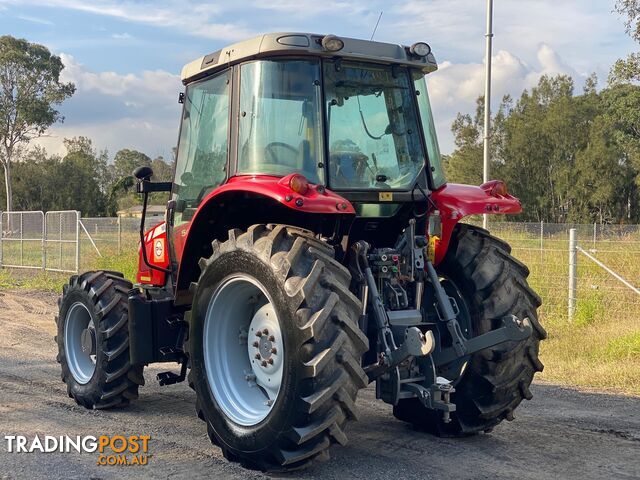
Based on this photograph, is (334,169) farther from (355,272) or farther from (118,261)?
(118,261)

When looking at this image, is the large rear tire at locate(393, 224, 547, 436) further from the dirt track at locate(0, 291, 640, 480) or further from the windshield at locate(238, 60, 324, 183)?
the windshield at locate(238, 60, 324, 183)

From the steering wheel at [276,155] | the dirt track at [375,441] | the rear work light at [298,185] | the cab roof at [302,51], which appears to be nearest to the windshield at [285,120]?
the steering wheel at [276,155]

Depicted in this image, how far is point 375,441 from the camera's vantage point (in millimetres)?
5594

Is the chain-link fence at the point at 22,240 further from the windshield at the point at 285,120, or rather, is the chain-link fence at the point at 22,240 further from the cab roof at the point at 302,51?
the windshield at the point at 285,120

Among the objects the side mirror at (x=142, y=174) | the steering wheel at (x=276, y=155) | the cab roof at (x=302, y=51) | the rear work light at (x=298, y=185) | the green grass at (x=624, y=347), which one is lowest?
the green grass at (x=624, y=347)

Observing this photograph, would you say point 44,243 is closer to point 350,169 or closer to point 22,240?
point 22,240

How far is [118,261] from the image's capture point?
19375 millimetres

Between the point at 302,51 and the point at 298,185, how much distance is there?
44.7 inches

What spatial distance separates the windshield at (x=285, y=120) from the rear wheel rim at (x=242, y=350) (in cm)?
87

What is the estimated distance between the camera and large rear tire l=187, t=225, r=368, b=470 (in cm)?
434

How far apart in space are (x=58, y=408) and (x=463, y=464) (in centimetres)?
364

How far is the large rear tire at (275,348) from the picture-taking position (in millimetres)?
4344

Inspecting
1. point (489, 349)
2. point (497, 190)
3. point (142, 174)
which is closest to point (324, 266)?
point (489, 349)

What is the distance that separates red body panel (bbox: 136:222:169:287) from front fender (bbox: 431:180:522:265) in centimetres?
243
